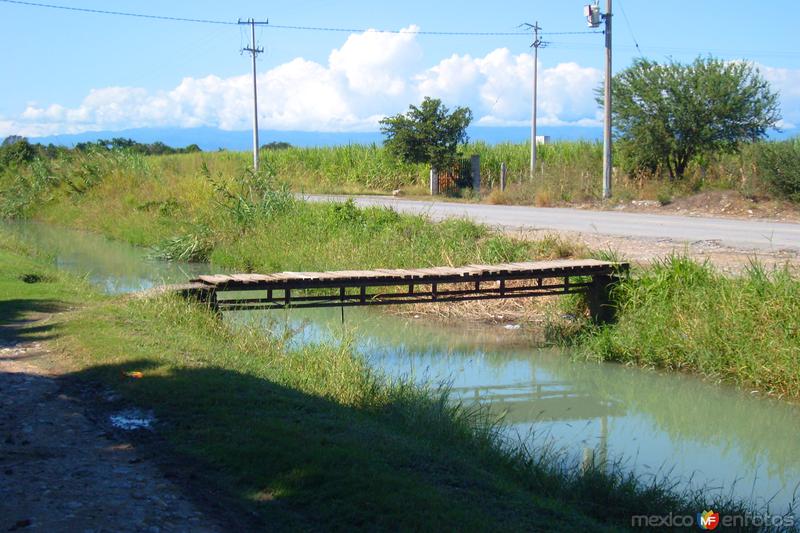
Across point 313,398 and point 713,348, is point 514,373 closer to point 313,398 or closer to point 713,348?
point 713,348

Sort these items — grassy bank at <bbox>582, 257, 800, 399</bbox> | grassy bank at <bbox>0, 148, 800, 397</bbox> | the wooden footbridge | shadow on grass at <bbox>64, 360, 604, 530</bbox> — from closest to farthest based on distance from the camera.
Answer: shadow on grass at <bbox>64, 360, 604, 530</bbox> < grassy bank at <bbox>582, 257, 800, 399</bbox> < grassy bank at <bbox>0, 148, 800, 397</bbox> < the wooden footbridge

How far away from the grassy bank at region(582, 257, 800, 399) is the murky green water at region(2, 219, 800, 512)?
314 mm

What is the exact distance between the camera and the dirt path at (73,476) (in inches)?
203

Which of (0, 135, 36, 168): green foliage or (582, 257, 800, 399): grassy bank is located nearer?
(582, 257, 800, 399): grassy bank

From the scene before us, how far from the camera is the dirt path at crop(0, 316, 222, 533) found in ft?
17.0

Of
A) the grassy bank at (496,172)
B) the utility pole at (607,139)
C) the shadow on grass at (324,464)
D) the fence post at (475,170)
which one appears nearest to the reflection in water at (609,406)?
the shadow on grass at (324,464)

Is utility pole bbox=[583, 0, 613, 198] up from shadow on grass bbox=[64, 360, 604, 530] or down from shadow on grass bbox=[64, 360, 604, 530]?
up

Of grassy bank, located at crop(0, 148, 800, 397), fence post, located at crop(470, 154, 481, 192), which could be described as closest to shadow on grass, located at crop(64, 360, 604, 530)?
grassy bank, located at crop(0, 148, 800, 397)

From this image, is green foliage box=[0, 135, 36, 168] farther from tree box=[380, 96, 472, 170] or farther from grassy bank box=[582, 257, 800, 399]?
grassy bank box=[582, 257, 800, 399]

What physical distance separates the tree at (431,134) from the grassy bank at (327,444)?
31.3 meters

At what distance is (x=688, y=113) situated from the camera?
1241 inches

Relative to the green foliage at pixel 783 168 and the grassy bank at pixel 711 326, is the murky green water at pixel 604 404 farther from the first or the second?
the green foliage at pixel 783 168

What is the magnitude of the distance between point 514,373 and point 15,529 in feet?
30.8

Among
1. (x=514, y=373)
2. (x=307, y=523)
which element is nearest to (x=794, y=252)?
(x=514, y=373)
